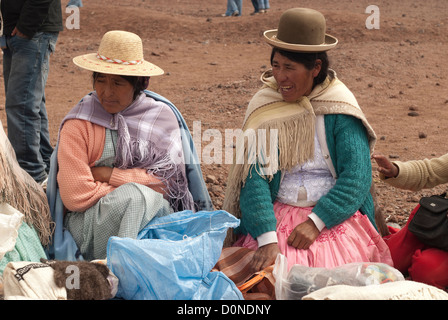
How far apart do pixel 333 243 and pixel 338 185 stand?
11.8 inches

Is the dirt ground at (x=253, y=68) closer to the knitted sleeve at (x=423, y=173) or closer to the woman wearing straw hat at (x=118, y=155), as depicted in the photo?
the knitted sleeve at (x=423, y=173)

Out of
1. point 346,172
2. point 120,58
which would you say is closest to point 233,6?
point 120,58

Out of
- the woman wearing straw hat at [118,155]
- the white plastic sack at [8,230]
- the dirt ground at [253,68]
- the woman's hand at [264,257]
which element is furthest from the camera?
the dirt ground at [253,68]

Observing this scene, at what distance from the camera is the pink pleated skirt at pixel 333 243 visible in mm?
3209

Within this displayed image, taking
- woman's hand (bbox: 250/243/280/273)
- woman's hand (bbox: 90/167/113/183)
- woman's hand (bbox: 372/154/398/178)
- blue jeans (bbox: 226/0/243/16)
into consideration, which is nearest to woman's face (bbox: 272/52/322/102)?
woman's hand (bbox: 372/154/398/178)

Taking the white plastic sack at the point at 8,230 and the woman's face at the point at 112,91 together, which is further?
the woman's face at the point at 112,91

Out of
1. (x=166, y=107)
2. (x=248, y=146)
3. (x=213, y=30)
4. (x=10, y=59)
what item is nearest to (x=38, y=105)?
(x=10, y=59)

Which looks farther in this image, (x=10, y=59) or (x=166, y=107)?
(x=10, y=59)

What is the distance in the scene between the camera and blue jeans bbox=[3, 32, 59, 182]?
15.4 ft

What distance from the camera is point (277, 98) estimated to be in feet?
11.3

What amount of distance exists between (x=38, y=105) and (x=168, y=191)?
175 cm

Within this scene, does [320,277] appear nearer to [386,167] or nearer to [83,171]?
[386,167]

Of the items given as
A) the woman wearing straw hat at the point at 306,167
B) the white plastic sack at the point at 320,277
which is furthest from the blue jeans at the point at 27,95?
the white plastic sack at the point at 320,277
